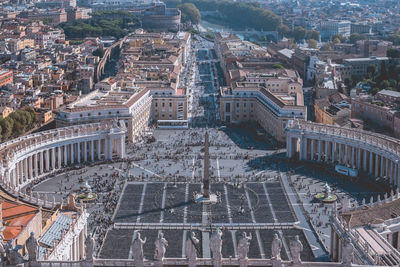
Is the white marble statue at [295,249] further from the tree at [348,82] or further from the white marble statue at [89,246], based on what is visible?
the tree at [348,82]

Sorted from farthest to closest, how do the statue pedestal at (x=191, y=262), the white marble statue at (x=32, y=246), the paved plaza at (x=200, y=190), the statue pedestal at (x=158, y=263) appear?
the paved plaza at (x=200, y=190) → the statue pedestal at (x=191, y=262) → the statue pedestal at (x=158, y=263) → the white marble statue at (x=32, y=246)

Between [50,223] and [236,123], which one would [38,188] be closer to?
[50,223]

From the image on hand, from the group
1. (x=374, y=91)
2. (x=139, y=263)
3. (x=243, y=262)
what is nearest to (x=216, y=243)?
(x=243, y=262)

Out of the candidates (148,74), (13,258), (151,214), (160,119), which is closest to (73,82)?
(148,74)

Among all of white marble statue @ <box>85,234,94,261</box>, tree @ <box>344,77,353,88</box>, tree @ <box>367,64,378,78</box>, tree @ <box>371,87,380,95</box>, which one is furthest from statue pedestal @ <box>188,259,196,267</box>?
tree @ <box>367,64,378,78</box>

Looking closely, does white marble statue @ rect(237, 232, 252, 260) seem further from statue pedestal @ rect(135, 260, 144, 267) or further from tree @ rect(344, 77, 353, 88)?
tree @ rect(344, 77, 353, 88)

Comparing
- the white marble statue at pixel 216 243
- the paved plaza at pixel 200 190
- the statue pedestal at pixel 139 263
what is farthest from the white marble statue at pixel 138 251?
the paved plaza at pixel 200 190

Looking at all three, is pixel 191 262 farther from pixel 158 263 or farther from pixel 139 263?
pixel 139 263

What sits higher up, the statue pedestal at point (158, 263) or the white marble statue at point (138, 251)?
the white marble statue at point (138, 251)
